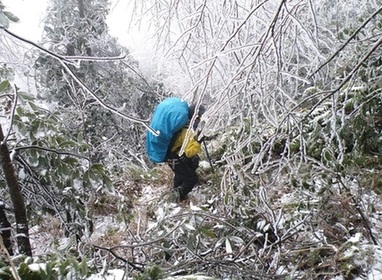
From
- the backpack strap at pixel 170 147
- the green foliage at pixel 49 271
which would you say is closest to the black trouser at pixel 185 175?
the backpack strap at pixel 170 147

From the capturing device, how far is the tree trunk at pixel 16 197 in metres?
2.01

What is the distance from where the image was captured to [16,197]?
6.93 feet

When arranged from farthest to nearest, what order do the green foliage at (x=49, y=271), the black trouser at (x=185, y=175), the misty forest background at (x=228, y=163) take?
the black trouser at (x=185, y=175) < the misty forest background at (x=228, y=163) < the green foliage at (x=49, y=271)

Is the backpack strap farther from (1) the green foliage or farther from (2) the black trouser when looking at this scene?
(1) the green foliage

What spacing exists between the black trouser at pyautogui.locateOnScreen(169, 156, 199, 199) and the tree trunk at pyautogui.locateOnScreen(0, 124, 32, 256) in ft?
10.0

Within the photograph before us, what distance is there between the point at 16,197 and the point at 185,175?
126 inches

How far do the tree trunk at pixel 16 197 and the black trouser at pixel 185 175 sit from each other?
3.05 m

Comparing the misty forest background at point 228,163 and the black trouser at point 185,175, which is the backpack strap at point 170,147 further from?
the misty forest background at point 228,163

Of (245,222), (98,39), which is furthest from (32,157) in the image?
(98,39)

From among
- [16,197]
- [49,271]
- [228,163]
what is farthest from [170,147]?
[49,271]

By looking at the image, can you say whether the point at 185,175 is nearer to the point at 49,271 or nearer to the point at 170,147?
the point at 170,147

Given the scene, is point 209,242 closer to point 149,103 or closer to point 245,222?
point 245,222

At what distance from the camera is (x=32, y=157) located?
258cm

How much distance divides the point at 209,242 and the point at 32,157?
1371mm
